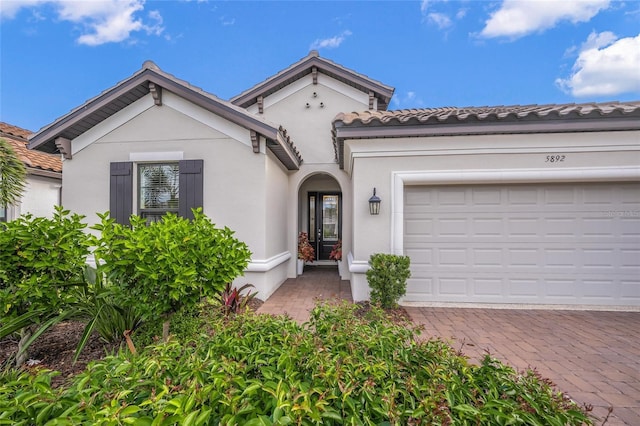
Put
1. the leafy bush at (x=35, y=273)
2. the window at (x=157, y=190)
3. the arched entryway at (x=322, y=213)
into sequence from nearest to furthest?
the leafy bush at (x=35, y=273), the window at (x=157, y=190), the arched entryway at (x=322, y=213)

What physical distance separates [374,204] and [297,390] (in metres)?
4.98

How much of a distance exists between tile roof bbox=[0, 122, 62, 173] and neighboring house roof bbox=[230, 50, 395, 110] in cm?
616

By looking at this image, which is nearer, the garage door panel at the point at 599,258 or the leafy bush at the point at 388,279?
the leafy bush at the point at 388,279

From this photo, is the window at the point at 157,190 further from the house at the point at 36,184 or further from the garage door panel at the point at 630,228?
the garage door panel at the point at 630,228

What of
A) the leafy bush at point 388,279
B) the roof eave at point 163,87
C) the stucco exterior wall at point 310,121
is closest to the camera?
the leafy bush at point 388,279

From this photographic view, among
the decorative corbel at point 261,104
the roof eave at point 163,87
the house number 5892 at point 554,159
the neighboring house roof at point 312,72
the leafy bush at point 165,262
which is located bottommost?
the leafy bush at point 165,262

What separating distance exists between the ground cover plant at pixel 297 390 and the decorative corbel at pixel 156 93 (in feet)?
21.9

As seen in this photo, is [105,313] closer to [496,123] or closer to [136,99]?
[136,99]

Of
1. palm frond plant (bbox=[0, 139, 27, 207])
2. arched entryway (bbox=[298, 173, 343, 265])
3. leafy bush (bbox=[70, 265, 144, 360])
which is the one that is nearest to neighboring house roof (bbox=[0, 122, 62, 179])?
palm frond plant (bbox=[0, 139, 27, 207])

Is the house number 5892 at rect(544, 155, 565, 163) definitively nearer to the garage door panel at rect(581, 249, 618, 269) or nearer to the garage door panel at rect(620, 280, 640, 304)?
the garage door panel at rect(581, 249, 618, 269)

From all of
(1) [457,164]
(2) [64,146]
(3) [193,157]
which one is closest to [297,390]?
(1) [457,164]

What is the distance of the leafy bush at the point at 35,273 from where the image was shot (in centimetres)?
343

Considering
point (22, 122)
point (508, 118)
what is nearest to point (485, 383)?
point (508, 118)

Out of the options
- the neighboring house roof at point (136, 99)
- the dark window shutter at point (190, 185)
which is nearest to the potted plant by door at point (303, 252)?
the dark window shutter at point (190, 185)
